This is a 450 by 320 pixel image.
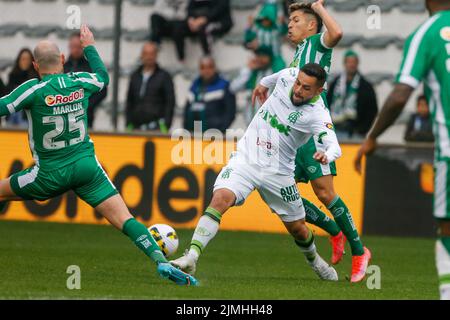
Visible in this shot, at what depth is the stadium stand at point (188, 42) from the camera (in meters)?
18.5

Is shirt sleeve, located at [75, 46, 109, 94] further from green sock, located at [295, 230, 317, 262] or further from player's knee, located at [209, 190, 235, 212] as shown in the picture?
green sock, located at [295, 230, 317, 262]

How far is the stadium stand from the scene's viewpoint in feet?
60.7

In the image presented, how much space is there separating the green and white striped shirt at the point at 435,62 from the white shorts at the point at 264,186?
3.24 m

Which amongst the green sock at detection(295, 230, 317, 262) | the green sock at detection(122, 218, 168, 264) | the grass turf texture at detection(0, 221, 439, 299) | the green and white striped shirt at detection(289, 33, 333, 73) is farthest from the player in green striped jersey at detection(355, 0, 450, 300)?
the green and white striped shirt at detection(289, 33, 333, 73)

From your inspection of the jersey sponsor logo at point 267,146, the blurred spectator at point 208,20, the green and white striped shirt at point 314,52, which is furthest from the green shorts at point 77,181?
the blurred spectator at point 208,20

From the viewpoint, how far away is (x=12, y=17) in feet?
65.7

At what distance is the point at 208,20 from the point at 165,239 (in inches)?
301

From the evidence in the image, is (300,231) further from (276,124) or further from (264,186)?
(276,124)

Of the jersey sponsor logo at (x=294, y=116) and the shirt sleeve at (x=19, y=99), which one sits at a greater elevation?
the shirt sleeve at (x=19, y=99)

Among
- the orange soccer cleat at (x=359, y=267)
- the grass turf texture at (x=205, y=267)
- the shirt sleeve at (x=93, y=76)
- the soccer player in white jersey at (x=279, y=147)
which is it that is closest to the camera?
the grass turf texture at (x=205, y=267)

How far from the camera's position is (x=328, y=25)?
38.1ft

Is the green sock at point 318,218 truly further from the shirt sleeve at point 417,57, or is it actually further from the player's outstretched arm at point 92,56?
the shirt sleeve at point 417,57
